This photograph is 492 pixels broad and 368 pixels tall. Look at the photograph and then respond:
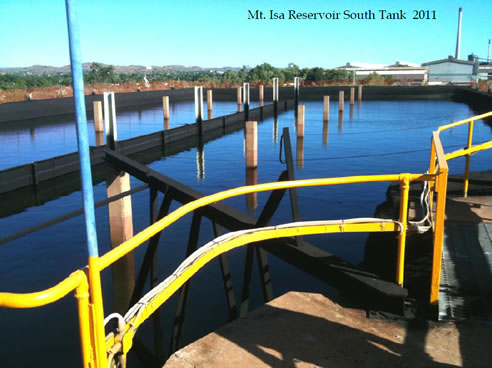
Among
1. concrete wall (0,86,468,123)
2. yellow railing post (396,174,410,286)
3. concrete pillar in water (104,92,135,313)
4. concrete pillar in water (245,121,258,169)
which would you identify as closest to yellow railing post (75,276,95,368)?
yellow railing post (396,174,410,286)

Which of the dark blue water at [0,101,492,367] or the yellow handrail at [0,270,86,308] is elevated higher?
the yellow handrail at [0,270,86,308]

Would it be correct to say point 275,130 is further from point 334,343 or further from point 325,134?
point 334,343

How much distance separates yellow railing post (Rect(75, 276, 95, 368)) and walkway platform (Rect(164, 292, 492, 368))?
1.30m

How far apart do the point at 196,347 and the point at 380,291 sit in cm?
171

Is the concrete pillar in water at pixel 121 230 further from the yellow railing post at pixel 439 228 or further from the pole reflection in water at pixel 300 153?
the pole reflection in water at pixel 300 153

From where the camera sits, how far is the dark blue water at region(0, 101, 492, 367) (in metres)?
7.90

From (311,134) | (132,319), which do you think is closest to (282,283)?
(132,319)

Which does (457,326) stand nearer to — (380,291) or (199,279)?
(380,291)

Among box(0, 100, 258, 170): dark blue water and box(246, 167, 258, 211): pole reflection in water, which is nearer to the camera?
box(246, 167, 258, 211): pole reflection in water

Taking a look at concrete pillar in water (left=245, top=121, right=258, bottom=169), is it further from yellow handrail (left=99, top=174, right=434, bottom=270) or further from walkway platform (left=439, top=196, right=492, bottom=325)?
yellow handrail (left=99, top=174, right=434, bottom=270)

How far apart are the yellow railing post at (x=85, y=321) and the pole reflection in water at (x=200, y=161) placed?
17.3 m

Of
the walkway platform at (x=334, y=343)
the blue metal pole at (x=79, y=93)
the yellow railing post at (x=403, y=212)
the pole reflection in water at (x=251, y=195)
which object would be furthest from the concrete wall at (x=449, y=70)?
the blue metal pole at (x=79, y=93)

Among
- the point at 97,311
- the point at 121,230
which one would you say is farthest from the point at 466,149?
the point at 97,311

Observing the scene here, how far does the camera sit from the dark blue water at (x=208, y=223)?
311 inches
